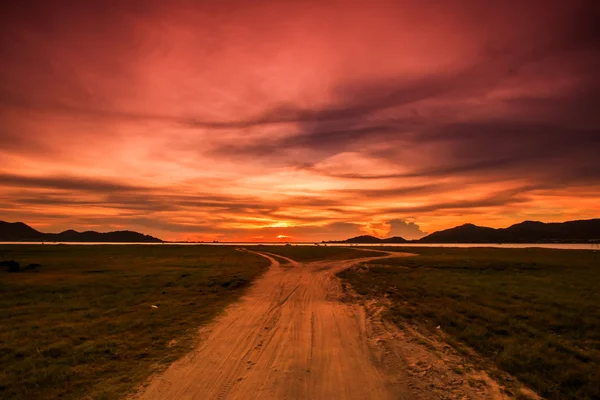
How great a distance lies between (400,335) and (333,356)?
173 inches

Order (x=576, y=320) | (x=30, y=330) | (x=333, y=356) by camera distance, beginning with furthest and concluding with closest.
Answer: (x=576, y=320), (x=30, y=330), (x=333, y=356)

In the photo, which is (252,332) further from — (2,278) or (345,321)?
(2,278)

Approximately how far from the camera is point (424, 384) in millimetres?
9297

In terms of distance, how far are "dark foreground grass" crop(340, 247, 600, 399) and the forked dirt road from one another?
7.90ft

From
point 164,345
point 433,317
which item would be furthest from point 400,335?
point 164,345

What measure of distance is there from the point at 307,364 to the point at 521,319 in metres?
13.7

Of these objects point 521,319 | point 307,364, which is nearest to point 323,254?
point 521,319

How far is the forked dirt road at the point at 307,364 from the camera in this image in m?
8.73

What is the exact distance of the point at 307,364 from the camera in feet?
34.7

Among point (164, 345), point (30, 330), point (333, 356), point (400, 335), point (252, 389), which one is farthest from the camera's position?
point (30, 330)

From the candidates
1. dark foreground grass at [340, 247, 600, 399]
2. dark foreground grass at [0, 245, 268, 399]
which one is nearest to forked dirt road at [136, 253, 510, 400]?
dark foreground grass at [0, 245, 268, 399]

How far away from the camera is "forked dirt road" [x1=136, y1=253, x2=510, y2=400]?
8727 mm

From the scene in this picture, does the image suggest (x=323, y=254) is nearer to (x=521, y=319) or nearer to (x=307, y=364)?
(x=521, y=319)

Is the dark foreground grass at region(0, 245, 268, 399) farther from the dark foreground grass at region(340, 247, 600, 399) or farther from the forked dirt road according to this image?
the dark foreground grass at region(340, 247, 600, 399)
